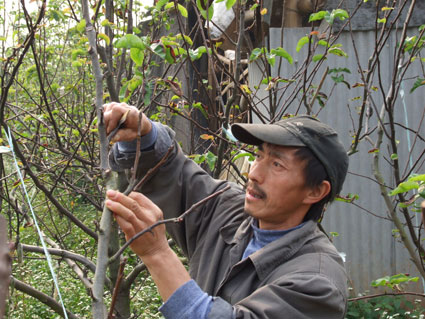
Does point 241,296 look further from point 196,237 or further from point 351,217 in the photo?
point 351,217

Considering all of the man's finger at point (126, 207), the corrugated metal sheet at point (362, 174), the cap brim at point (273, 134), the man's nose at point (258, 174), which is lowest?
the corrugated metal sheet at point (362, 174)

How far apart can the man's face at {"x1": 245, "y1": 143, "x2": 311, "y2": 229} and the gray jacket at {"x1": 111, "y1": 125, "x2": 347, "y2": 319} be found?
0.31 ft

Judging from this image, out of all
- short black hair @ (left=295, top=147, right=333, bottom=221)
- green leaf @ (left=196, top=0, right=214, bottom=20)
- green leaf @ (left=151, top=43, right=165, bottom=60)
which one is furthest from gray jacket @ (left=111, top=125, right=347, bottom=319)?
green leaf @ (left=196, top=0, right=214, bottom=20)

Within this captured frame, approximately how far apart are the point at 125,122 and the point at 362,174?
3513mm

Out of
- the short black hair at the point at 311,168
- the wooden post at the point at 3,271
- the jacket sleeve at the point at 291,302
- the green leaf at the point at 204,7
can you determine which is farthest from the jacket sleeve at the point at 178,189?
the wooden post at the point at 3,271

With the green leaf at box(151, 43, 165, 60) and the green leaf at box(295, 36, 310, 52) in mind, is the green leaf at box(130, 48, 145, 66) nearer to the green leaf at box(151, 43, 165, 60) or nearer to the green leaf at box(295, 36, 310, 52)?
the green leaf at box(151, 43, 165, 60)

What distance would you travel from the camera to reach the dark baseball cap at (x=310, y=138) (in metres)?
2.00

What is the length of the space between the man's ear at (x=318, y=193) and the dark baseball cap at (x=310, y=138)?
0.10 feet

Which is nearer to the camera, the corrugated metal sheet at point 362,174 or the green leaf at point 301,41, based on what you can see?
the green leaf at point 301,41

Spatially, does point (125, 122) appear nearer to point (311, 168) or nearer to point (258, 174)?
point (258, 174)

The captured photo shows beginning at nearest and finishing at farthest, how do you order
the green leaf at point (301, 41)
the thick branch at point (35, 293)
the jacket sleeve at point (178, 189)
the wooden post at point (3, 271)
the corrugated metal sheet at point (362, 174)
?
the wooden post at point (3, 271) < the thick branch at point (35, 293) < the jacket sleeve at point (178, 189) < the green leaf at point (301, 41) < the corrugated metal sheet at point (362, 174)

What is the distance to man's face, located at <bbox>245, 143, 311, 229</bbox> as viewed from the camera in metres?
2.01

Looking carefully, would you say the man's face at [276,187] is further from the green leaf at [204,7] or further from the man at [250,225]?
the green leaf at [204,7]

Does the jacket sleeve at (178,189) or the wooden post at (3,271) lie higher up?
the wooden post at (3,271)
